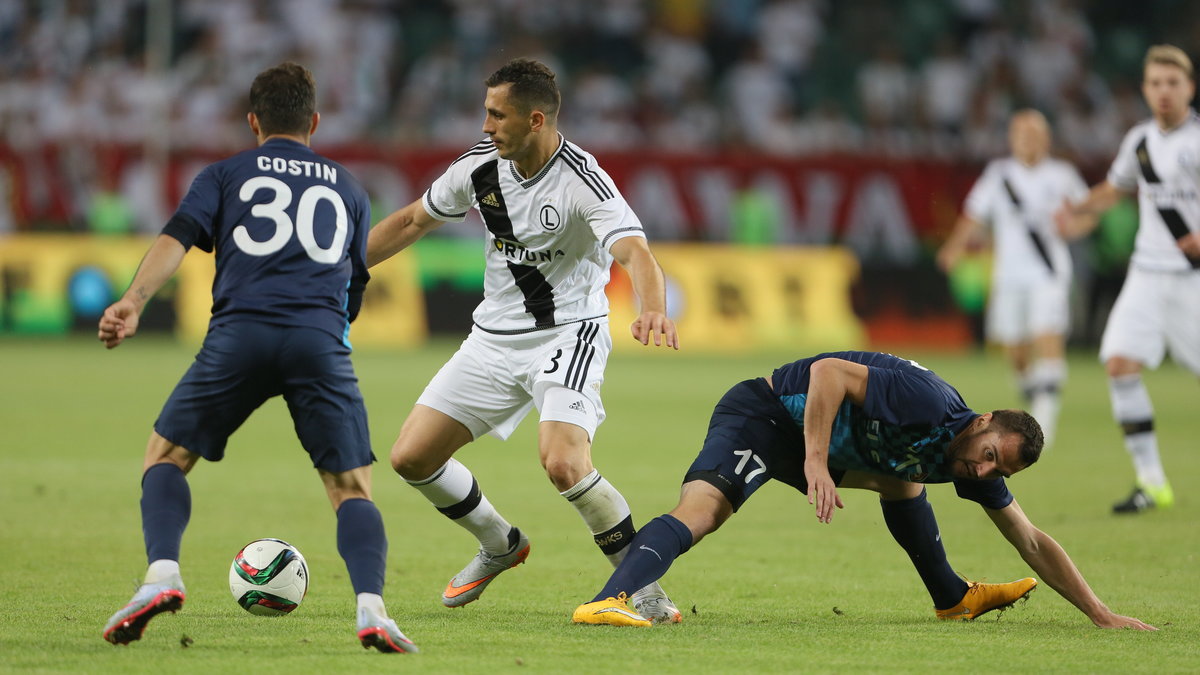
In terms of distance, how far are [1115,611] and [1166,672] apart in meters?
1.38

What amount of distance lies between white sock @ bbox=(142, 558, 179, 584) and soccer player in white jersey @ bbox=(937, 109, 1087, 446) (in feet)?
32.1

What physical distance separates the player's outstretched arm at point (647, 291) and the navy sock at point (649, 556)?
0.73 meters

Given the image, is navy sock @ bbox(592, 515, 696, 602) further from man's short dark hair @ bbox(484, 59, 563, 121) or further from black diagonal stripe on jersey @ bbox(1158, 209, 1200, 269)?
black diagonal stripe on jersey @ bbox(1158, 209, 1200, 269)

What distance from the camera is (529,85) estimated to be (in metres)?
6.27

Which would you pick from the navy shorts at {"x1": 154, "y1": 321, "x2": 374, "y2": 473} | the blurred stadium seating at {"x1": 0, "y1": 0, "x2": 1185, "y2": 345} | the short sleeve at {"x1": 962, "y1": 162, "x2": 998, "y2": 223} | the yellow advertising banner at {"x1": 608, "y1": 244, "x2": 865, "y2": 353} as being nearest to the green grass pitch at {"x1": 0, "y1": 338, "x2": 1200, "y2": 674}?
the navy shorts at {"x1": 154, "y1": 321, "x2": 374, "y2": 473}

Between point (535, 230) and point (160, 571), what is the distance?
2242 millimetres

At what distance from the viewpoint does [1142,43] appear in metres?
27.4

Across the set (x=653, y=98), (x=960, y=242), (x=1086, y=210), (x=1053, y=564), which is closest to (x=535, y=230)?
(x=1053, y=564)

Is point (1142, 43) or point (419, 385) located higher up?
point (1142, 43)

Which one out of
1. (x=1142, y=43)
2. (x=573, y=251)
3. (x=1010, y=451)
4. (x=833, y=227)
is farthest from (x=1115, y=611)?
(x=1142, y=43)

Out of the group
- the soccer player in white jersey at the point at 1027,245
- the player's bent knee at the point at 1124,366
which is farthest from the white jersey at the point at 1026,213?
the player's bent knee at the point at 1124,366

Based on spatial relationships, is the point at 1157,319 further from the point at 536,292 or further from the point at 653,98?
the point at 653,98

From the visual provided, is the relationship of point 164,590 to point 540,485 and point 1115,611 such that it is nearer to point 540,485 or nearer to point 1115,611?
point 1115,611

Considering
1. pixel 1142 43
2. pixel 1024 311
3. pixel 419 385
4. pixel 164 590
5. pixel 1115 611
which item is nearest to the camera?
pixel 164 590
